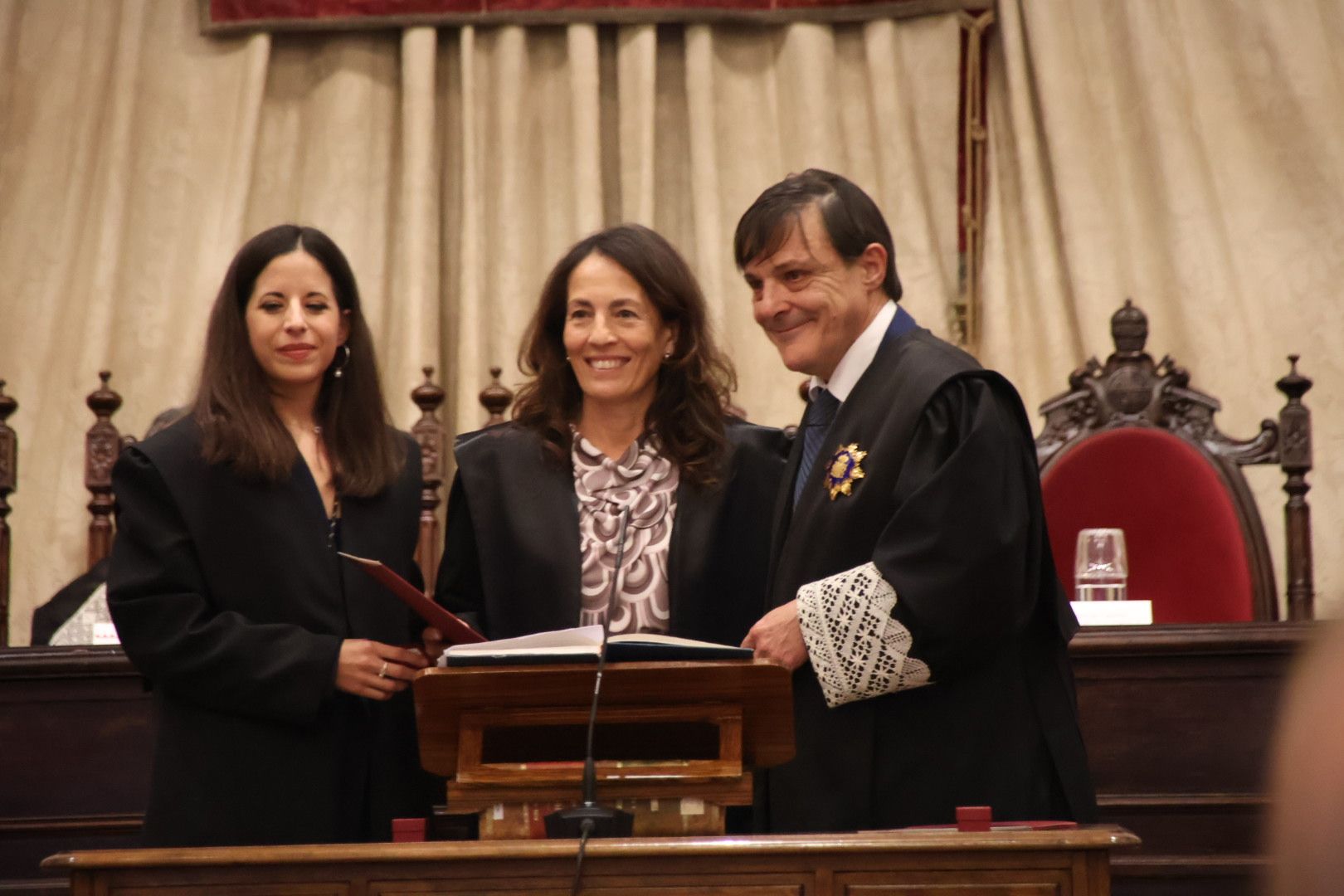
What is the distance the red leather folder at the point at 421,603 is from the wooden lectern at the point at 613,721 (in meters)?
0.16

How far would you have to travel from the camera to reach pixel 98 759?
11.9ft

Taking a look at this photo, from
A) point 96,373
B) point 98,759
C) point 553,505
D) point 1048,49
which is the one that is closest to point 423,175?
point 96,373

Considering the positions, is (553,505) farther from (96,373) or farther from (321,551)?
(96,373)

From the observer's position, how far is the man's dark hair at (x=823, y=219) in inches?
105

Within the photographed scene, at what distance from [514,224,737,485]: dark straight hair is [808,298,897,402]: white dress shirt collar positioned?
28 cm

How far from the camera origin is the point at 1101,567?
385 centimetres

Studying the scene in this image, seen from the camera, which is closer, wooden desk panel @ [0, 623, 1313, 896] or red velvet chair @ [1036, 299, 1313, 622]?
wooden desk panel @ [0, 623, 1313, 896]

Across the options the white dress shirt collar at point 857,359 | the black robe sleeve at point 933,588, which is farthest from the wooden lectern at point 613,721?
the white dress shirt collar at point 857,359

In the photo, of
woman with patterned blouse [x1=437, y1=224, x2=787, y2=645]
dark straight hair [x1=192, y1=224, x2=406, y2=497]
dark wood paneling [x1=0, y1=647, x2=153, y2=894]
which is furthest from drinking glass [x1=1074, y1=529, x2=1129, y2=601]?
dark wood paneling [x1=0, y1=647, x2=153, y2=894]

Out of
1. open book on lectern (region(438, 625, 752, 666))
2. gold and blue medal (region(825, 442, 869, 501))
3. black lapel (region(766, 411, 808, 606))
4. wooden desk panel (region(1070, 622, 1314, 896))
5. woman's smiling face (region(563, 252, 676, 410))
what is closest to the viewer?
open book on lectern (region(438, 625, 752, 666))

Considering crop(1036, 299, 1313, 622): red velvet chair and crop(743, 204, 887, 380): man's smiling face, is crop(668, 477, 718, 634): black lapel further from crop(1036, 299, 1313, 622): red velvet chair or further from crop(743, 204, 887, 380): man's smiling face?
crop(1036, 299, 1313, 622): red velvet chair

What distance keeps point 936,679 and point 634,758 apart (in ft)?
1.55

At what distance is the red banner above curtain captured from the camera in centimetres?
539

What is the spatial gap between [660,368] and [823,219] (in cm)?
45
